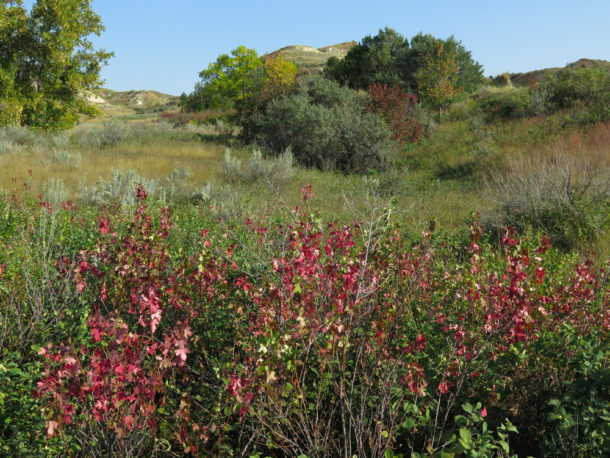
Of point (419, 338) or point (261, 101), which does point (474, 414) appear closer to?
point (419, 338)

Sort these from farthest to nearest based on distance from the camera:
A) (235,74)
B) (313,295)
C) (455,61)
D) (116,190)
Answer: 1. (235,74)
2. (455,61)
3. (116,190)
4. (313,295)

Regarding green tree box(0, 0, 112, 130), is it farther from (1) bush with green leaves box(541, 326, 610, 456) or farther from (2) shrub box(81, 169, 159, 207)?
(1) bush with green leaves box(541, 326, 610, 456)

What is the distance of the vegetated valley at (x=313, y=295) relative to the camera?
2088 millimetres

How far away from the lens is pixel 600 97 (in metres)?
15.7

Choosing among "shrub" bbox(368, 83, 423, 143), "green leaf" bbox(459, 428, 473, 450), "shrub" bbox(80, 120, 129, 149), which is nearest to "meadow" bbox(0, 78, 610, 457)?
"green leaf" bbox(459, 428, 473, 450)

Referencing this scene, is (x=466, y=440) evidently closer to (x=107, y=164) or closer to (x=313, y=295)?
(x=313, y=295)

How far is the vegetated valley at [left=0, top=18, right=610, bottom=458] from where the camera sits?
6.85ft

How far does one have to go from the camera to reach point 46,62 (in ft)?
54.3

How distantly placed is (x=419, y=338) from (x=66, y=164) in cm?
1150

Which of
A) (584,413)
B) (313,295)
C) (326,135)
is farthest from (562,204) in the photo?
(326,135)

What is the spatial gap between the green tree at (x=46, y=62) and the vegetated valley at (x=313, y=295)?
63cm

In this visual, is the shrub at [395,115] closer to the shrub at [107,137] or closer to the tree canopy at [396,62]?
the tree canopy at [396,62]

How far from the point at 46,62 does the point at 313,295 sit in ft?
60.1

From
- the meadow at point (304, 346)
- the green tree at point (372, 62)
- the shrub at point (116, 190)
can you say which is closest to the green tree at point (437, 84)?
the green tree at point (372, 62)
